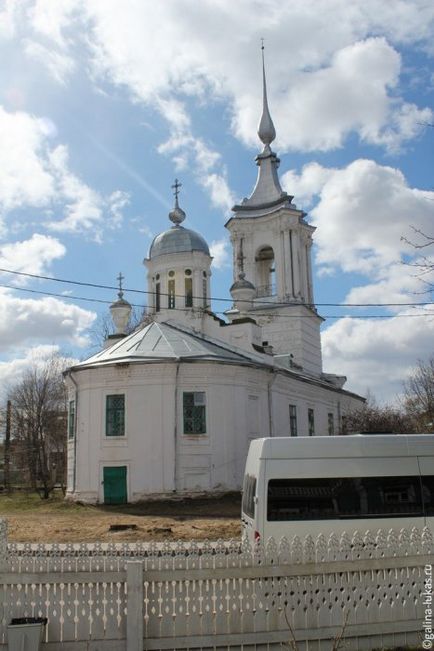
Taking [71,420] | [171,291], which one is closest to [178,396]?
[71,420]

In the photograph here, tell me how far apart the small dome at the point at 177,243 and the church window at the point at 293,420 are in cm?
987

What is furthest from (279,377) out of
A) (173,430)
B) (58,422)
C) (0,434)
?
(0,434)

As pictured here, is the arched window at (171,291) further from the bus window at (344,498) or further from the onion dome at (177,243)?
the bus window at (344,498)

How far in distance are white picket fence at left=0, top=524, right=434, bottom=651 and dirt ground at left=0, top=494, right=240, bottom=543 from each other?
374 inches

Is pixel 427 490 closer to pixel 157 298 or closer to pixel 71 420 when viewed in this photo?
pixel 71 420

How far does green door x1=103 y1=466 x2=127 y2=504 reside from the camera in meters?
24.1

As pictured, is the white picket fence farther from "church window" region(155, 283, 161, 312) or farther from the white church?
"church window" region(155, 283, 161, 312)

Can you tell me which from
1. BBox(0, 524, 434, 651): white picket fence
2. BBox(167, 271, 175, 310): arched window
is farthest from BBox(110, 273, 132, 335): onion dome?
BBox(0, 524, 434, 651): white picket fence

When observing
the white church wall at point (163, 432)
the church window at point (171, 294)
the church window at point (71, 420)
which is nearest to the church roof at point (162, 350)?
the white church wall at point (163, 432)

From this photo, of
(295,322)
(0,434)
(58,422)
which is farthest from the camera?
(0,434)

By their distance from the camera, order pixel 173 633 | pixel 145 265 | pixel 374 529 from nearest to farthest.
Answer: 1. pixel 173 633
2. pixel 374 529
3. pixel 145 265

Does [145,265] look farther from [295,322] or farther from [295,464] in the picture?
[295,464]

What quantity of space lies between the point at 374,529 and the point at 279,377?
61.1ft

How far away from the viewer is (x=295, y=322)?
4144cm
